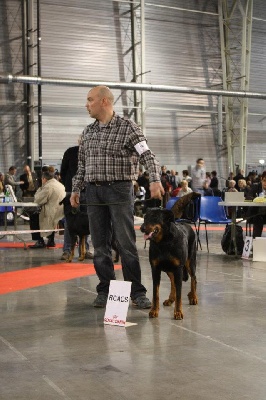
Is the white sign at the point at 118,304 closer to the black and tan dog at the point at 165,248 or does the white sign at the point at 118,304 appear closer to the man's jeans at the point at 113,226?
the black and tan dog at the point at 165,248

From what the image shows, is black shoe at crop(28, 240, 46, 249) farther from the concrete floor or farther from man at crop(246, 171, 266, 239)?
the concrete floor

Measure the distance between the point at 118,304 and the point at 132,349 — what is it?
1.98 feet

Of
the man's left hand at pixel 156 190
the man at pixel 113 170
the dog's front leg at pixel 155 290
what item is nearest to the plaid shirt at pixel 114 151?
the man at pixel 113 170

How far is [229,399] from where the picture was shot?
2.47 m

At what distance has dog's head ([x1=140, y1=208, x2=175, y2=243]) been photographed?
149 inches

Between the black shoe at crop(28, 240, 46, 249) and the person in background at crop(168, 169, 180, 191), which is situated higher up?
the person in background at crop(168, 169, 180, 191)

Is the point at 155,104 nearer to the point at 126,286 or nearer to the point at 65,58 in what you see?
the point at 65,58

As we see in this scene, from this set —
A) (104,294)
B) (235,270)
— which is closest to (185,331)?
(104,294)

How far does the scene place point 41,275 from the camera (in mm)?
6109

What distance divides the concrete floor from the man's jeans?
24cm

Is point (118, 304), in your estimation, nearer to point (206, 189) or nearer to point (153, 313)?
point (153, 313)

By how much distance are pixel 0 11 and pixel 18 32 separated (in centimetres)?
67

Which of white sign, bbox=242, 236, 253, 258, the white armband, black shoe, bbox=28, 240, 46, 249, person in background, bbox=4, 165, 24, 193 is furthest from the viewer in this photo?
person in background, bbox=4, 165, 24, 193

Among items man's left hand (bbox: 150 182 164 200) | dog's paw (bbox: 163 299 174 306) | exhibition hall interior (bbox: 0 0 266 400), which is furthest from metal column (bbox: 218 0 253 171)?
man's left hand (bbox: 150 182 164 200)
